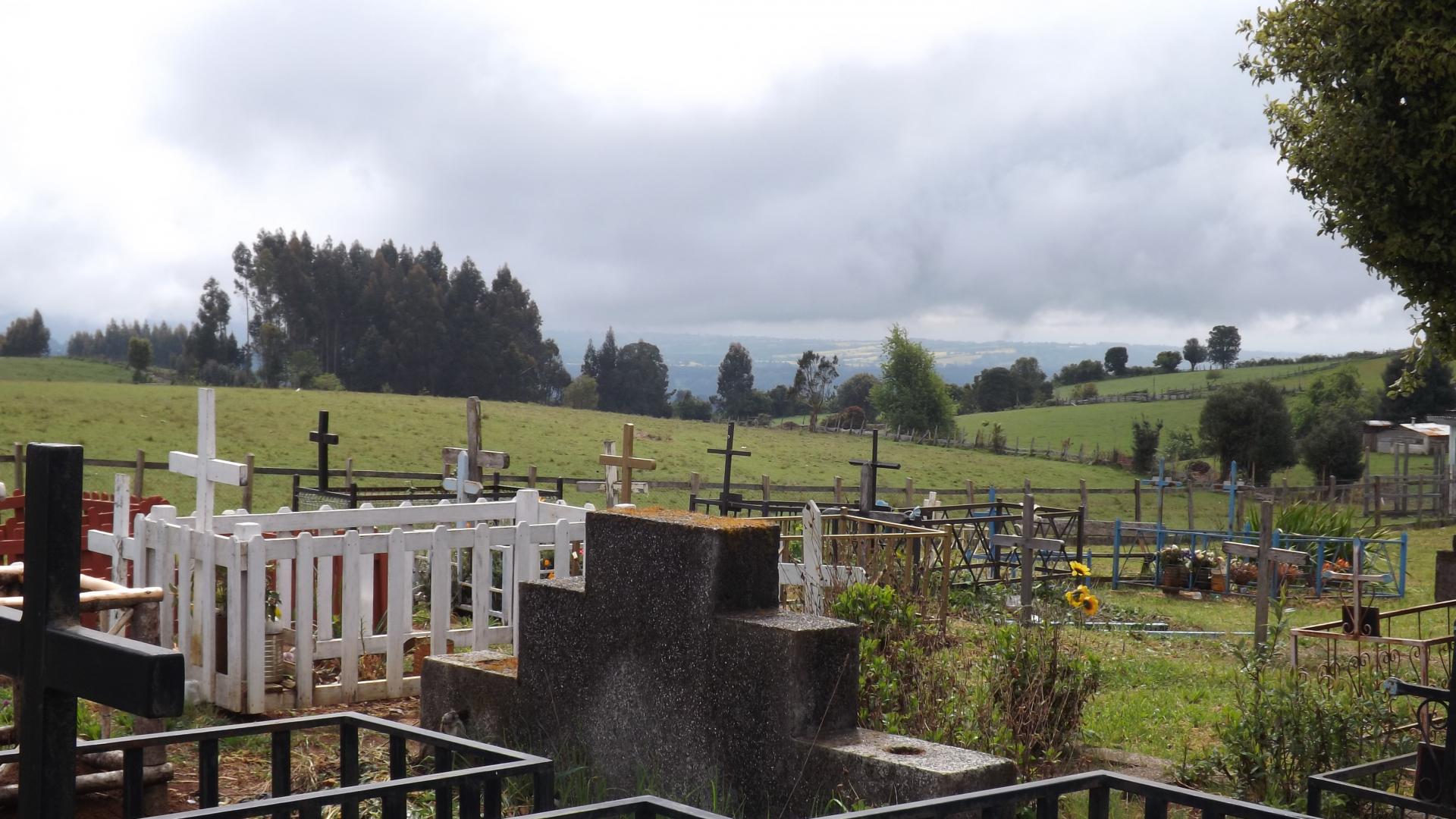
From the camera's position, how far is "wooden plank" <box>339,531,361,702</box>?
814 cm

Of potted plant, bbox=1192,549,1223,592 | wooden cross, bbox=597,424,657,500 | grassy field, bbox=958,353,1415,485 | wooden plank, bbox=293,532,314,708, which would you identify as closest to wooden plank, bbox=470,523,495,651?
wooden plank, bbox=293,532,314,708

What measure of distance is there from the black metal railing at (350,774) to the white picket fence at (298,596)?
15.2 feet

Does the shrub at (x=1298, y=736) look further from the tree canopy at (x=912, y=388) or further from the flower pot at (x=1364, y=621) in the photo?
the tree canopy at (x=912, y=388)

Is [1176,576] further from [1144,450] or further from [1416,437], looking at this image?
[1144,450]

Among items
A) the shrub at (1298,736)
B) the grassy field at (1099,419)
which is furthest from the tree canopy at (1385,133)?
the grassy field at (1099,419)

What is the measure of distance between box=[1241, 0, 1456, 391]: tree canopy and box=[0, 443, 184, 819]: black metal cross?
12192 millimetres

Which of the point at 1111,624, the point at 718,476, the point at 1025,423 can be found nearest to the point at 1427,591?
the point at 1111,624

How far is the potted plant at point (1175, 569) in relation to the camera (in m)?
21.1

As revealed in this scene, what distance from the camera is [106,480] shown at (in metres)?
31.6

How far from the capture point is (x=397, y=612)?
A: 8.42m

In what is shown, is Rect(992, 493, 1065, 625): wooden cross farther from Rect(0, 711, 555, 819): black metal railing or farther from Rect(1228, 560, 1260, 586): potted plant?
Rect(0, 711, 555, 819): black metal railing

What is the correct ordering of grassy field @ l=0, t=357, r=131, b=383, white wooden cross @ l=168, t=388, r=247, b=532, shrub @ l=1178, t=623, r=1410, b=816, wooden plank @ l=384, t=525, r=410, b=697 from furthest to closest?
grassy field @ l=0, t=357, r=131, b=383, wooden plank @ l=384, t=525, r=410, b=697, white wooden cross @ l=168, t=388, r=247, b=532, shrub @ l=1178, t=623, r=1410, b=816

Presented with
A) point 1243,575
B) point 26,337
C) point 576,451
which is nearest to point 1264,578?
point 1243,575

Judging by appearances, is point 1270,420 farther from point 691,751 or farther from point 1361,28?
point 691,751
